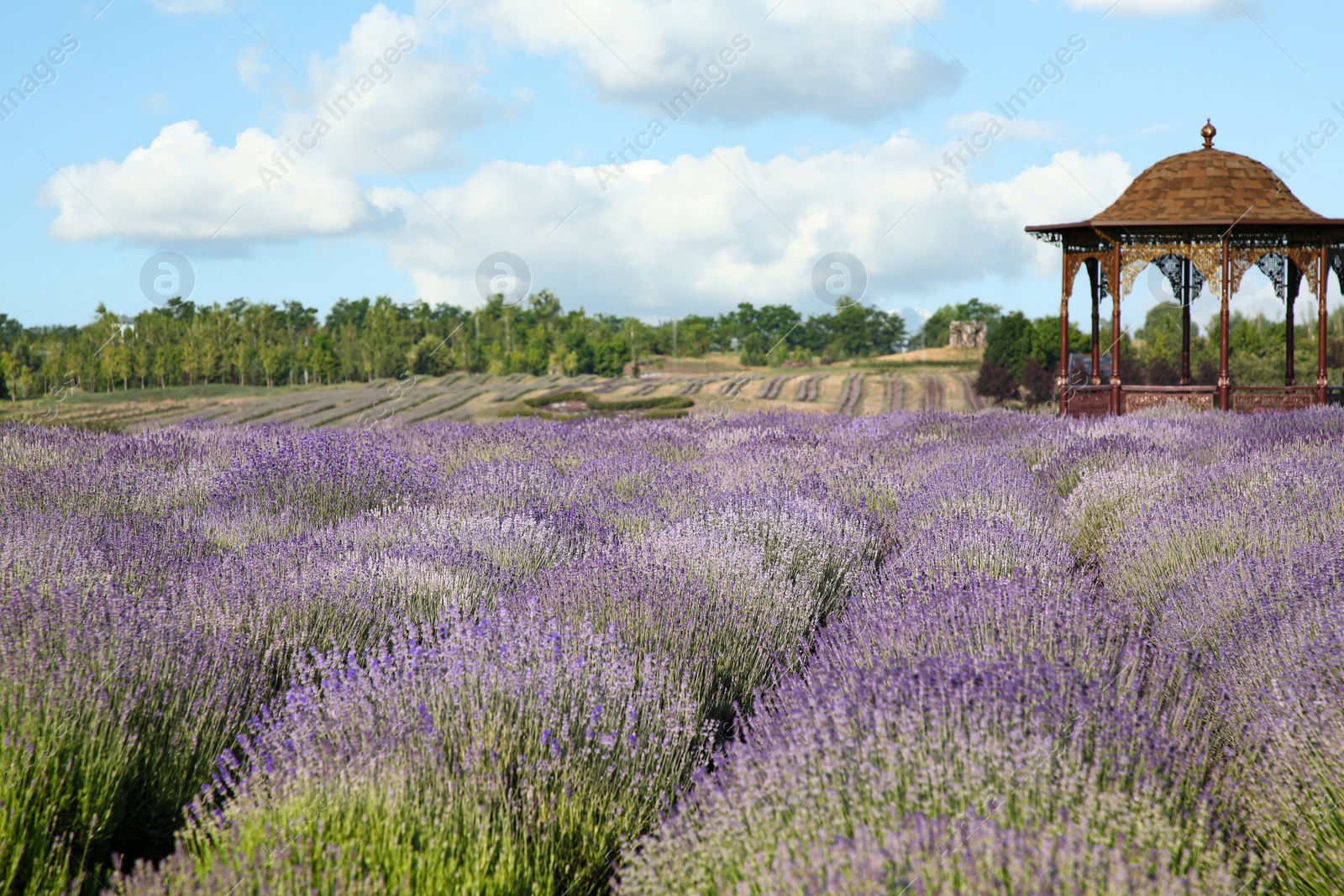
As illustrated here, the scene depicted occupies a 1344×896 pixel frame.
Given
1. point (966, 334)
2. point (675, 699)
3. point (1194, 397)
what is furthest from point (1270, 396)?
point (966, 334)

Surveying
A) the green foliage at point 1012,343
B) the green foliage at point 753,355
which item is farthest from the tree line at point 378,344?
the green foliage at point 1012,343

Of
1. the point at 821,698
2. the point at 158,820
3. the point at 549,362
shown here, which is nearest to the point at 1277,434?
the point at 821,698

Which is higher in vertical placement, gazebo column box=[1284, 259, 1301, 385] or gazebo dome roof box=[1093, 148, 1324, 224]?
gazebo dome roof box=[1093, 148, 1324, 224]

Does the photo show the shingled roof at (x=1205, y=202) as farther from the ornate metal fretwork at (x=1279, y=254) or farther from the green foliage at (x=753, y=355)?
the green foliage at (x=753, y=355)

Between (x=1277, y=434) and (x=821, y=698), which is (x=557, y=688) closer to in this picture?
(x=821, y=698)

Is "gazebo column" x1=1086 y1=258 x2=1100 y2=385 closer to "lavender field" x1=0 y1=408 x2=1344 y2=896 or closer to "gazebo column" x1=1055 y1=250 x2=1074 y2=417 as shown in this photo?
"gazebo column" x1=1055 y1=250 x2=1074 y2=417

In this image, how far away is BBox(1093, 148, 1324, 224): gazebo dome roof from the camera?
569 inches

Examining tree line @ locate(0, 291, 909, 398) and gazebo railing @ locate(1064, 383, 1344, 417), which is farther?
tree line @ locate(0, 291, 909, 398)

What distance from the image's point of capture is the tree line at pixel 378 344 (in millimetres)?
45688

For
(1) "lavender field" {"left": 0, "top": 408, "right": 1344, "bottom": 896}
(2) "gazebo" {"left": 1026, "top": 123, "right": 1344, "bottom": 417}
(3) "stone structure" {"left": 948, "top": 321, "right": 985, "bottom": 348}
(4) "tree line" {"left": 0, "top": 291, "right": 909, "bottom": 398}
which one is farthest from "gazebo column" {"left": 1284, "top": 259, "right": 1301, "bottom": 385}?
(3) "stone structure" {"left": 948, "top": 321, "right": 985, "bottom": 348}

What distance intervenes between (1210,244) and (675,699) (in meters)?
14.2

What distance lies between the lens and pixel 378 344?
52.6 m

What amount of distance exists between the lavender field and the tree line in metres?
39.6

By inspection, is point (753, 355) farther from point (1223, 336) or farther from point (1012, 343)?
point (1223, 336)
